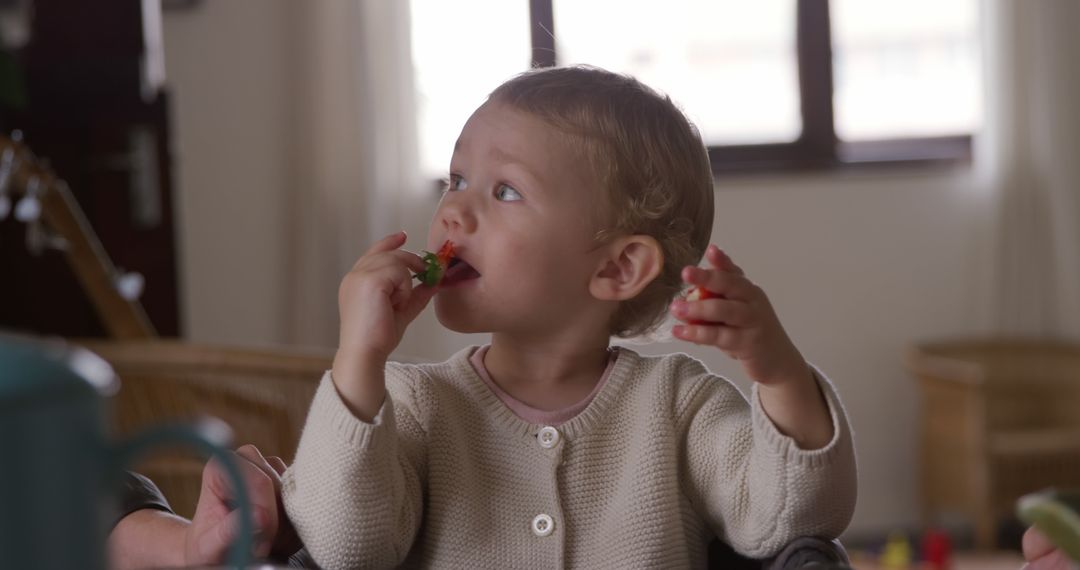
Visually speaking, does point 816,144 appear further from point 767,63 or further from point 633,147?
point 633,147

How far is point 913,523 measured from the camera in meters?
4.09

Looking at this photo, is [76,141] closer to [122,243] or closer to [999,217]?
[122,243]

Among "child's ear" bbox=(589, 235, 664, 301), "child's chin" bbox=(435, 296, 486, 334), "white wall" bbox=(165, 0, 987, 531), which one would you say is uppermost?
"child's ear" bbox=(589, 235, 664, 301)

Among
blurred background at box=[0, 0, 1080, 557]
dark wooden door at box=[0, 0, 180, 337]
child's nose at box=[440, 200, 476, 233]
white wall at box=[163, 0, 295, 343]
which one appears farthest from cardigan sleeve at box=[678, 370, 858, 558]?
white wall at box=[163, 0, 295, 343]

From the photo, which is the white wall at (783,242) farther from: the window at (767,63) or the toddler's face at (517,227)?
the toddler's face at (517,227)

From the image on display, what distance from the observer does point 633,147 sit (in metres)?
1.03

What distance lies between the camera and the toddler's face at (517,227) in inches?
39.0

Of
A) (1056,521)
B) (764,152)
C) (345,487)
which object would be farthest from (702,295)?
(764,152)

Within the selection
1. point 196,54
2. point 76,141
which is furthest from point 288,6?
point 76,141

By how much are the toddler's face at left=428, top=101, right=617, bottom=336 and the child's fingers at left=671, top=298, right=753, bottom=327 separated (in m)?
0.19

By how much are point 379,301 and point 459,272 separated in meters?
0.13

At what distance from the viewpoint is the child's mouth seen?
998mm

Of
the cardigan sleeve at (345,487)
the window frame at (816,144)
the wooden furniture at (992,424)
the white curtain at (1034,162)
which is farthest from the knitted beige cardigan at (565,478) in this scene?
the white curtain at (1034,162)

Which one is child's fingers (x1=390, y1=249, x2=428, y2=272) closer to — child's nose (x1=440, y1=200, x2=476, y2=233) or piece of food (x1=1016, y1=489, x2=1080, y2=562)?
child's nose (x1=440, y1=200, x2=476, y2=233)
